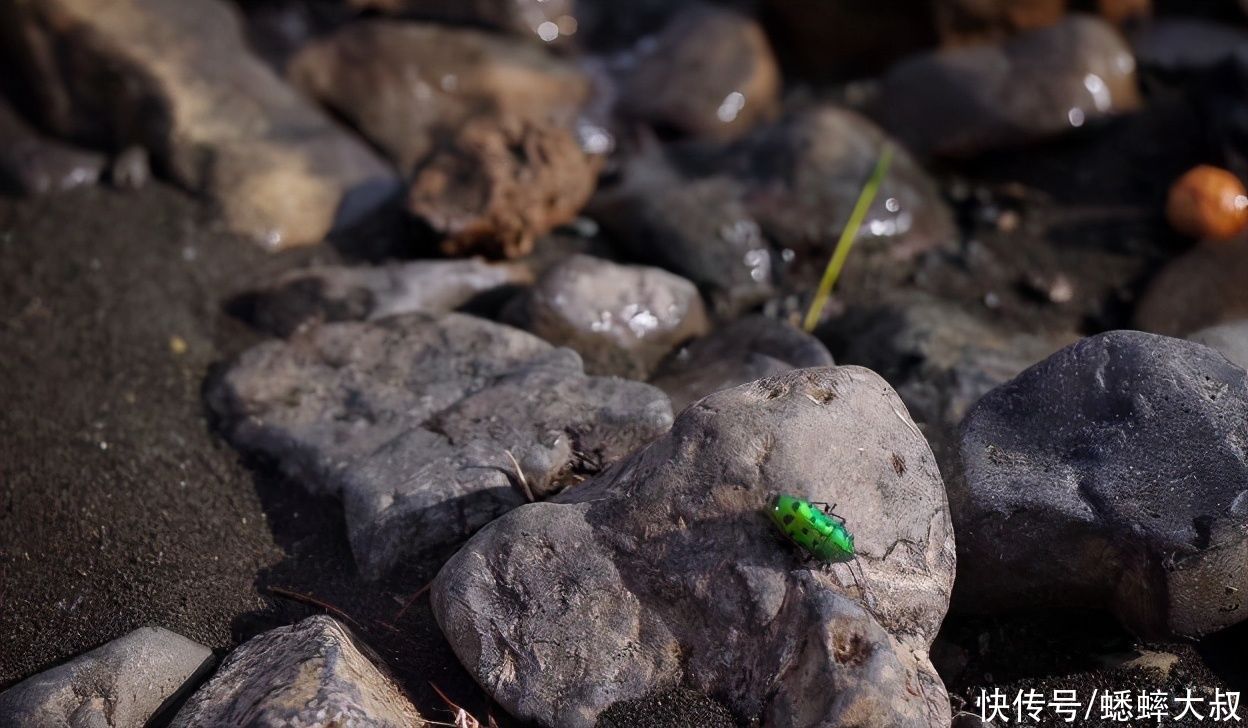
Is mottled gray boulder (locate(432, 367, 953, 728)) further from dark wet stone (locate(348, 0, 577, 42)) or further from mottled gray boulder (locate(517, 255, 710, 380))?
dark wet stone (locate(348, 0, 577, 42))

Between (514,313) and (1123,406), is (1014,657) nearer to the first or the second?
(1123,406)

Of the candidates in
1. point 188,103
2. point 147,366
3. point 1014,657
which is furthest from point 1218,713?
point 188,103

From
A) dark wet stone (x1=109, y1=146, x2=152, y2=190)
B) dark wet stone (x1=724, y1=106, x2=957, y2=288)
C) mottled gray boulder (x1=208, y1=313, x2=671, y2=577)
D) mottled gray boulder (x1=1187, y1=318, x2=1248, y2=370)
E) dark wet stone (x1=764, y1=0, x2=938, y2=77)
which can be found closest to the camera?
mottled gray boulder (x1=208, y1=313, x2=671, y2=577)

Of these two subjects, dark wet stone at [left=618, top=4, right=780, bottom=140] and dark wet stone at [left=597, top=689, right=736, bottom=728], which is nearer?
dark wet stone at [left=597, top=689, right=736, bottom=728]

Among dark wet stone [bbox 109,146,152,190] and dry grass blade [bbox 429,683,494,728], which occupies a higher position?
dry grass blade [bbox 429,683,494,728]

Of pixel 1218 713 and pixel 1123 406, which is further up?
pixel 1123 406

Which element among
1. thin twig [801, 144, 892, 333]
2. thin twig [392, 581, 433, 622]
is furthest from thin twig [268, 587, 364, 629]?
thin twig [801, 144, 892, 333]
